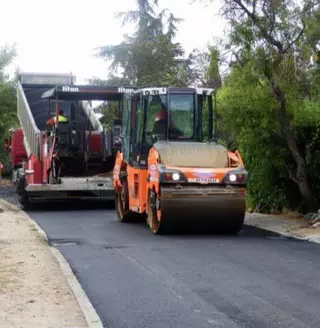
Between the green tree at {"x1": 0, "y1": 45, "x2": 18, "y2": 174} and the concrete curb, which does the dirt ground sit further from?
the green tree at {"x1": 0, "y1": 45, "x2": 18, "y2": 174}

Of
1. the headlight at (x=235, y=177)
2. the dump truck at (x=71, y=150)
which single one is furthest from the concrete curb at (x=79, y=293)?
the dump truck at (x=71, y=150)

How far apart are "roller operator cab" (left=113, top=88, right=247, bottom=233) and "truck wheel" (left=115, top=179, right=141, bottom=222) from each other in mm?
261

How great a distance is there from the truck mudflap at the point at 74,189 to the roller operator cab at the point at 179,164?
367cm

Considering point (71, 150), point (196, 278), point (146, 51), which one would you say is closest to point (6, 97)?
point (146, 51)

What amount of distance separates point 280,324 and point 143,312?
1.39 metres

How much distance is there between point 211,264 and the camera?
10117 millimetres

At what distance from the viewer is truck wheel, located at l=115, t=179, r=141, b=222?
16.4m

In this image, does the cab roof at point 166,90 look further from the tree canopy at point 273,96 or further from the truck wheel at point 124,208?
the truck wheel at point 124,208

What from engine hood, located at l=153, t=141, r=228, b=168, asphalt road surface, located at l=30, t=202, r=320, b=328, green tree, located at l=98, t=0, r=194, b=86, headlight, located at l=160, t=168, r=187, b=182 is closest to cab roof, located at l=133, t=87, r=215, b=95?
engine hood, located at l=153, t=141, r=228, b=168

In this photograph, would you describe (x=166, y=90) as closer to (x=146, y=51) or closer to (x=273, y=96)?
(x=273, y=96)

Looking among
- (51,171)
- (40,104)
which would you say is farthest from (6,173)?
(51,171)

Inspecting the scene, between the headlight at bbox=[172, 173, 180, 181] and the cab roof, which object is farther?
the cab roof

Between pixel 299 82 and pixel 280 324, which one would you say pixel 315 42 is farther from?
pixel 280 324

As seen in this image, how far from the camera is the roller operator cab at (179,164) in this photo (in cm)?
1316
